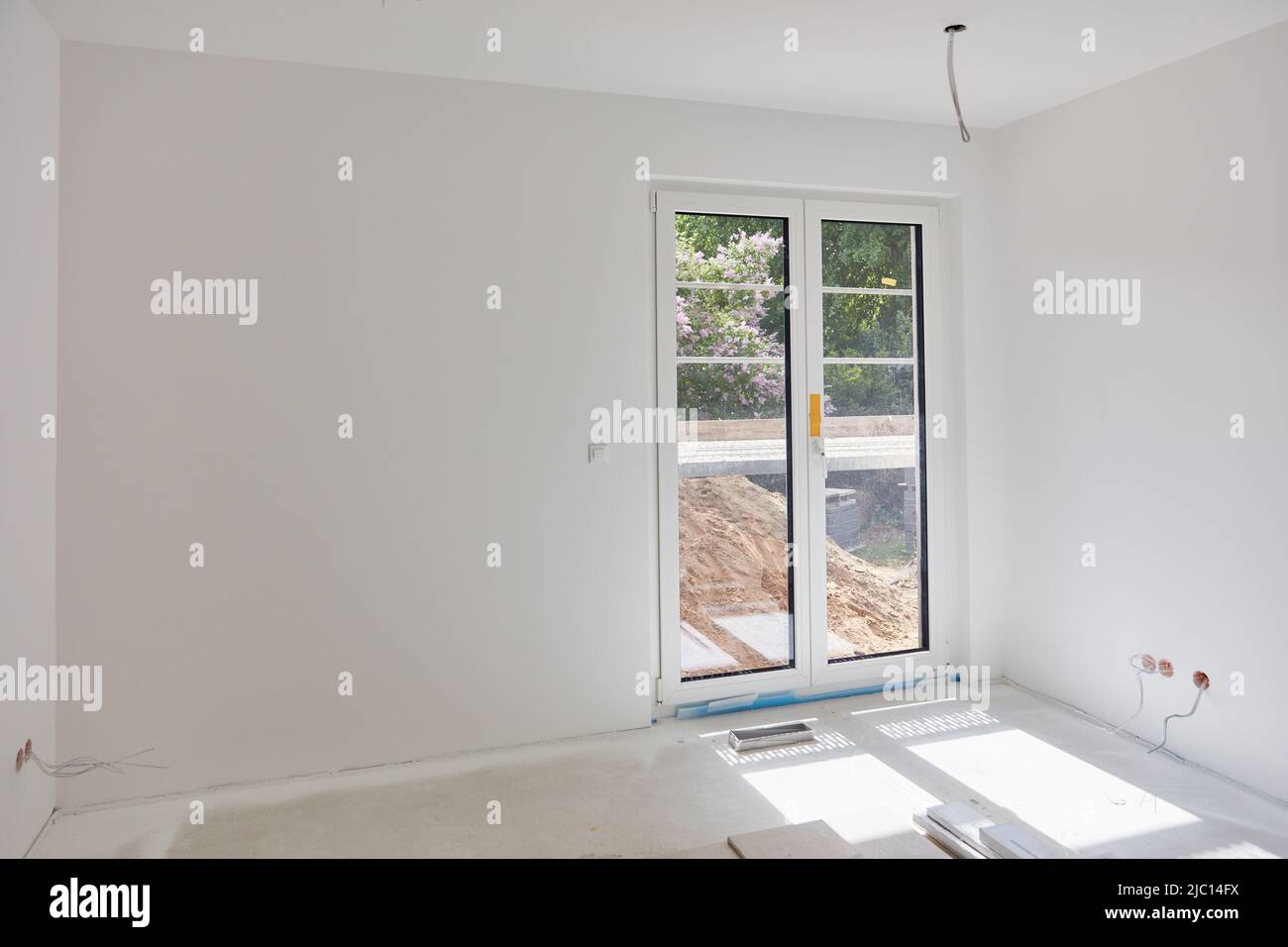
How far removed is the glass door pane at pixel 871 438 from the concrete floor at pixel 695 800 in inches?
24.4

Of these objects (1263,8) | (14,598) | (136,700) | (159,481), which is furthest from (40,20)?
(1263,8)

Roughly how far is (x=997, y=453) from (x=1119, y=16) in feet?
6.73

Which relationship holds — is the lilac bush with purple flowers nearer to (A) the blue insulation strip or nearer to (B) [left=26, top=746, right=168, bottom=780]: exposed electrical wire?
(A) the blue insulation strip

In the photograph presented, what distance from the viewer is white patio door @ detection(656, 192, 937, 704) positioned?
3979mm

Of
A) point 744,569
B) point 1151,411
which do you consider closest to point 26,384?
point 744,569

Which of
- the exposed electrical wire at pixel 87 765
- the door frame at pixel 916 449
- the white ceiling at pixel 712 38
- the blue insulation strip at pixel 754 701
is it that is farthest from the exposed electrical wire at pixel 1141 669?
the exposed electrical wire at pixel 87 765

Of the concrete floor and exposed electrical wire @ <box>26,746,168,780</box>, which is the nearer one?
the concrete floor

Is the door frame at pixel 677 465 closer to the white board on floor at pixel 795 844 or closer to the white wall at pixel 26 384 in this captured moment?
the white board on floor at pixel 795 844

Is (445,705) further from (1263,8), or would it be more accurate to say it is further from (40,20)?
(1263,8)

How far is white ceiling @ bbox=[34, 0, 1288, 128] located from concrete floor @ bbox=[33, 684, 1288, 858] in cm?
268

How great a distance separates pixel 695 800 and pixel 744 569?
120cm

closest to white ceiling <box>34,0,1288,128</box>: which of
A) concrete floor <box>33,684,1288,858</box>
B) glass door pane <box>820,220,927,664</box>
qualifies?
glass door pane <box>820,220,927,664</box>

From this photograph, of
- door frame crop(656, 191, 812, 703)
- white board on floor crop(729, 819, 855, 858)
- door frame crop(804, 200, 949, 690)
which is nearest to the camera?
white board on floor crop(729, 819, 855, 858)

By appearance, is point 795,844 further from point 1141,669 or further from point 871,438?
point 871,438
